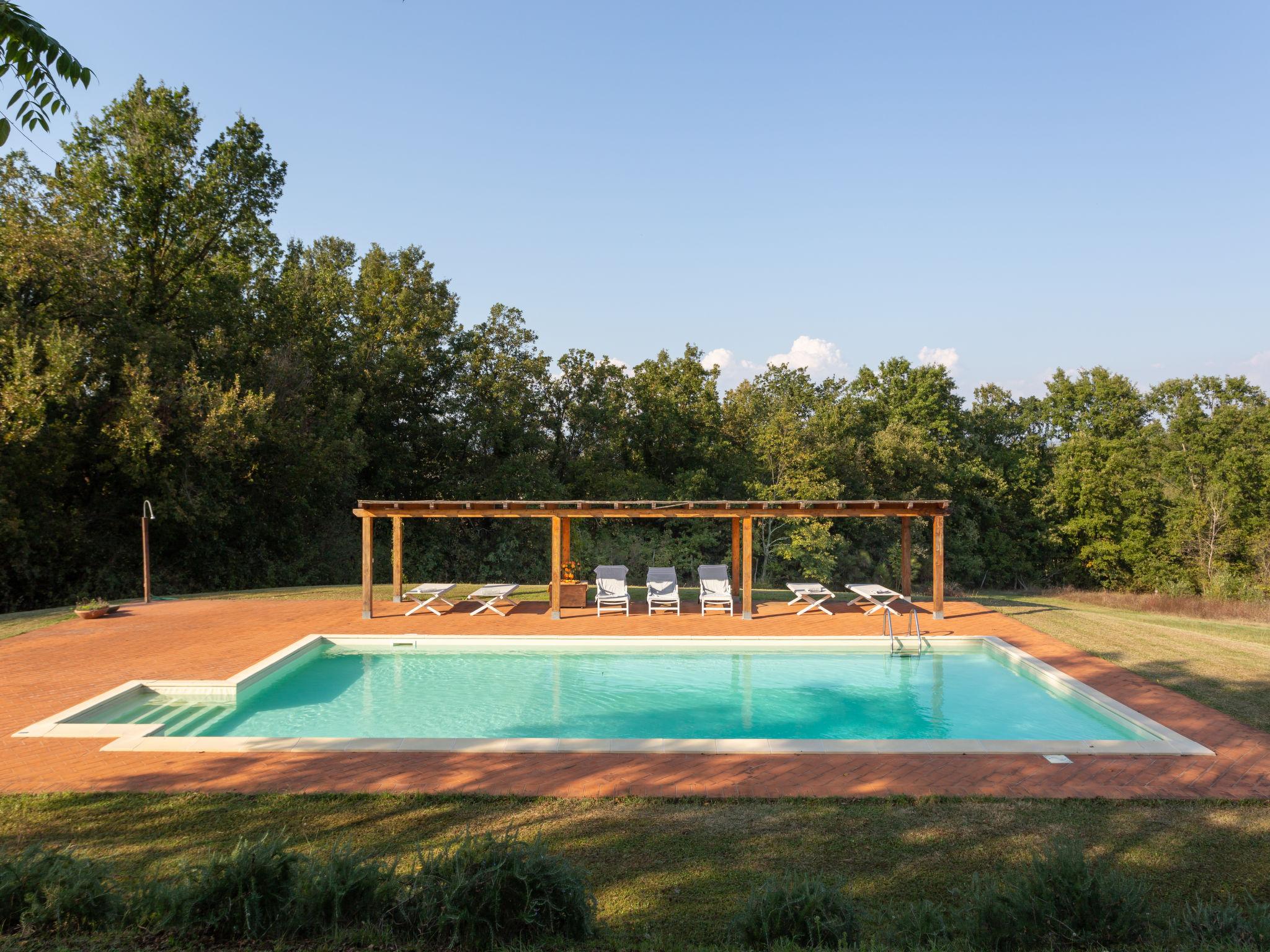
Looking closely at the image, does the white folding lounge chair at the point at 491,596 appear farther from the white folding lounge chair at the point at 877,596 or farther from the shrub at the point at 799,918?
the shrub at the point at 799,918

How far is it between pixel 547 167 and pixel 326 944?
795 inches

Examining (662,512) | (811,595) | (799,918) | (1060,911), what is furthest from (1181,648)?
(799,918)

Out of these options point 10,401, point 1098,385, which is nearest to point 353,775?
point 10,401

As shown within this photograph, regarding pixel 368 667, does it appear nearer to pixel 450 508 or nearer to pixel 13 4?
pixel 450 508

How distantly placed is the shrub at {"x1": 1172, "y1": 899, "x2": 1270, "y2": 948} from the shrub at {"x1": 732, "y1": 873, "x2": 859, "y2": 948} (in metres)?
1.46

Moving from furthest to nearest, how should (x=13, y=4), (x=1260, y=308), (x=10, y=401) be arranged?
(x=1260, y=308) → (x=10, y=401) → (x=13, y=4)

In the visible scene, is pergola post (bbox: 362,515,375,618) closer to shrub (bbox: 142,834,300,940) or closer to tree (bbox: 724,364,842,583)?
shrub (bbox: 142,834,300,940)

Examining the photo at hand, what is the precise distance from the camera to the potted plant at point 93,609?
11609 millimetres

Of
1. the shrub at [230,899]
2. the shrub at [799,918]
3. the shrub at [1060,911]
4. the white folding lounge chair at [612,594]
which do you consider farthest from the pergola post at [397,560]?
the shrub at [1060,911]

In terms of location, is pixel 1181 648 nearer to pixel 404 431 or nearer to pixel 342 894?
pixel 342 894

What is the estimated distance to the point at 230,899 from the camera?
127 inches

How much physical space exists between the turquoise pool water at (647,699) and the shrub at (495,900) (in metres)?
3.97

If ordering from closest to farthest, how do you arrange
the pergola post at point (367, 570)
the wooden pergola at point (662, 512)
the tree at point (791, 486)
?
the wooden pergola at point (662, 512)
the pergola post at point (367, 570)
the tree at point (791, 486)

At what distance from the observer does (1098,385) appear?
33.7 metres
